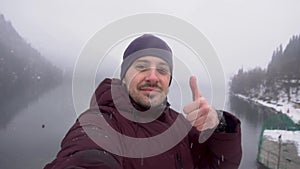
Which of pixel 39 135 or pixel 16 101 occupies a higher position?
pixel 16 101

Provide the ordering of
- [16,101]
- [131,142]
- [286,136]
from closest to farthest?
[131,142], [286,136], [16,101]

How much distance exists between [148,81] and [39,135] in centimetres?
Answer: 1707

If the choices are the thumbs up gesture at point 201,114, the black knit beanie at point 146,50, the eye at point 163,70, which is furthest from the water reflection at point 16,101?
the thumbs up gesture at point 201,114

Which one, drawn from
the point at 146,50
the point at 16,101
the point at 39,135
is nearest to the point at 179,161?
the point at 146,50

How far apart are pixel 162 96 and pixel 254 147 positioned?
1574cm

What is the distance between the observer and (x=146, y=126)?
2.52ft

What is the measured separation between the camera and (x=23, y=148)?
14.0 metres

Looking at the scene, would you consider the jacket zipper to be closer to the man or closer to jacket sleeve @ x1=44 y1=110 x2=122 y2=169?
the man

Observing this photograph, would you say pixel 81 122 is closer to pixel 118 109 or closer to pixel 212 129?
pixel 118 109

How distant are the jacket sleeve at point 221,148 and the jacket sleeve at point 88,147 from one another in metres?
0.30

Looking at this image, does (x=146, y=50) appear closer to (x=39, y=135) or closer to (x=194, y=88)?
(x=194, y=88)

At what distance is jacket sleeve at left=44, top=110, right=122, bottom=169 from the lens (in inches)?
22.1

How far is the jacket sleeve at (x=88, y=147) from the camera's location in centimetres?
56

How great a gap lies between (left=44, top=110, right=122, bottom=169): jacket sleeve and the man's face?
0.46 feet
